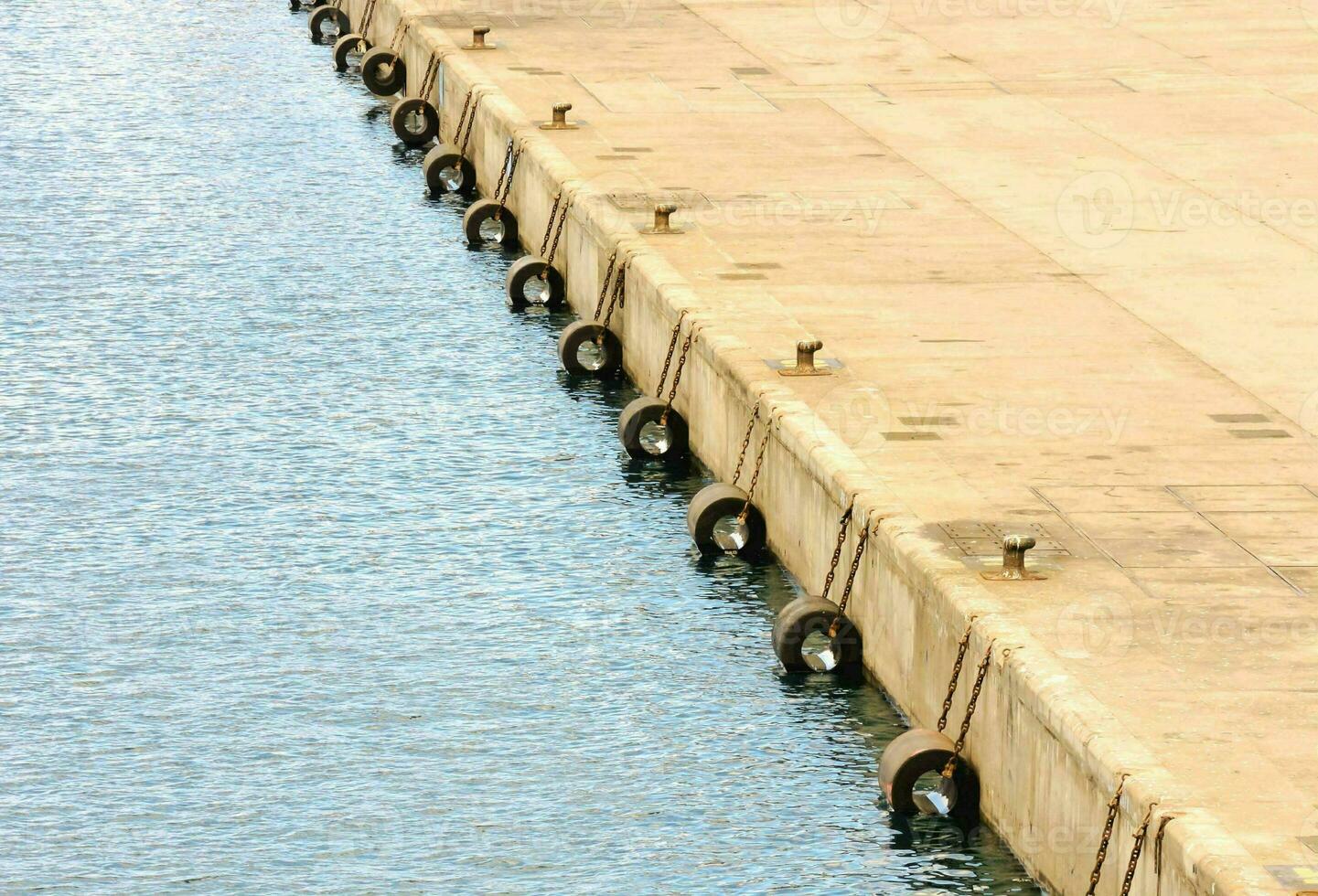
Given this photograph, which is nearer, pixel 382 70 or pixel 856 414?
pixel 856 414

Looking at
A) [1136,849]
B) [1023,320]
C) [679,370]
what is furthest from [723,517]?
[1136,849]

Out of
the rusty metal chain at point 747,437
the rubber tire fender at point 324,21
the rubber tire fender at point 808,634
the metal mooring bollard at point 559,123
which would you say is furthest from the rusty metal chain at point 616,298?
the rubber tire fender at point 324,21

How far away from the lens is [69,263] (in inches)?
1486

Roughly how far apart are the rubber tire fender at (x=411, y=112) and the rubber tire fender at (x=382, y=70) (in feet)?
14.0

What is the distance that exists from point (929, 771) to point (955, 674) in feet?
2.45

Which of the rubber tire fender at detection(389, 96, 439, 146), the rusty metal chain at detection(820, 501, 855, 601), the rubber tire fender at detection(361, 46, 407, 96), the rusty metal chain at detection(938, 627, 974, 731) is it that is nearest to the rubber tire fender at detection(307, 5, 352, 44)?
the rubber tire fender at detection(361, 46, 407, 96)

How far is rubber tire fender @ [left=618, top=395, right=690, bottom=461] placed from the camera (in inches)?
1132

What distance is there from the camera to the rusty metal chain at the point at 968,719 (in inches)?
752

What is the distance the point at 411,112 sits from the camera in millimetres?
45719

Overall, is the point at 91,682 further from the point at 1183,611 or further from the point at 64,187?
the point at 64,187

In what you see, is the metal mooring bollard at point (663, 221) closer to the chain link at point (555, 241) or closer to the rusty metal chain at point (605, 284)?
the rusty metal chain at point (605, 284)

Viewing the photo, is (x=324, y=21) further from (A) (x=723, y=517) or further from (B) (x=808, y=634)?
(B) (x=808, y=634)

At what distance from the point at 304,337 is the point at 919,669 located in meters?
15.1

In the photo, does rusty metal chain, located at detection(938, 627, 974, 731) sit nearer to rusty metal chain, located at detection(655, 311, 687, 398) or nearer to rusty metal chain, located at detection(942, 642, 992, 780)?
rusty metal chain, located at detection(942, 642, 992, 780)
